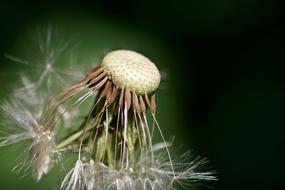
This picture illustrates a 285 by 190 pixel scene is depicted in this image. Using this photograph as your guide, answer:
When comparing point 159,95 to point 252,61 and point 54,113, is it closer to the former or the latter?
point 252,61

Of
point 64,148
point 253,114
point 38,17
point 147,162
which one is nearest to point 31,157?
point 64,148

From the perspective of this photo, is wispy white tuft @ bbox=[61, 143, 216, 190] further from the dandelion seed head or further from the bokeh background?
the bokeh background

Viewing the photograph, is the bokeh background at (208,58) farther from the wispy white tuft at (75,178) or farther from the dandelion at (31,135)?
the wispy white tuft at (75,178)

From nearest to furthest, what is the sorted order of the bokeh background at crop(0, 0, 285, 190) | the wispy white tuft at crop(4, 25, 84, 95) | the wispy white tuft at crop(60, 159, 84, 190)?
the wispy white tuft at crop(60, 159, 84, 190), the wispy white tuft at crop(4, 25, 84, 95), the bokeh background at crop(0, 0, 285, 190)

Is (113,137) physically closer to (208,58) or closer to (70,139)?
(70,139)

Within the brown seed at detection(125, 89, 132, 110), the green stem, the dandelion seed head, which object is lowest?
the dandelion seed head

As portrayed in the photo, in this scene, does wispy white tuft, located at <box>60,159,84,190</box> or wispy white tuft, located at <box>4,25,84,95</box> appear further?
wispy white tuft, located at <box>4,25,84,95</box>

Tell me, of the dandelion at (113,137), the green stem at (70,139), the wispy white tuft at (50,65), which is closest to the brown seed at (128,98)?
the dandelion at (113,137)

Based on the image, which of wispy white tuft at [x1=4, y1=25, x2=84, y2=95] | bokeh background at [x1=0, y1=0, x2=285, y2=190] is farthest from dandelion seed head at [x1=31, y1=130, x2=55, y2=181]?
bokeh background at [x1=0, y1=0, x2=285, y2=190]

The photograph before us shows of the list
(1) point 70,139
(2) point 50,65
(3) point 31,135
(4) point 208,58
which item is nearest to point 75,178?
(1) point 70,139
